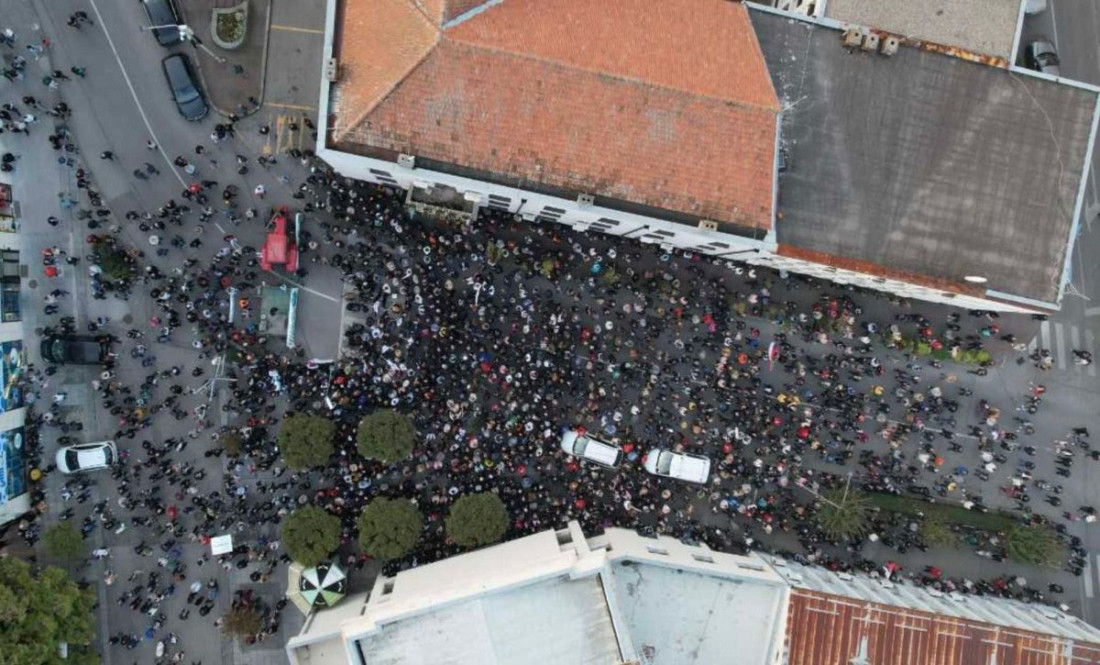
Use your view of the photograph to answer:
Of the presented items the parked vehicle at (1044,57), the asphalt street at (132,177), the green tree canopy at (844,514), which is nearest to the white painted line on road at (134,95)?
the asphalt street at (132,177)

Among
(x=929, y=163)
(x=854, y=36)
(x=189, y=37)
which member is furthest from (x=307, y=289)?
(x=929, y=163)

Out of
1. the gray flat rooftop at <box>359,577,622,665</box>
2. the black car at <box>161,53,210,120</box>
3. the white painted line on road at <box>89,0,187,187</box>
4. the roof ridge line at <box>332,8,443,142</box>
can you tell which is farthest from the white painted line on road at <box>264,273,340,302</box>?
the gray flat rooftop at <box>359,577,622,665</box>

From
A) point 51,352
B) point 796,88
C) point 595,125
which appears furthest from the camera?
point 51,352

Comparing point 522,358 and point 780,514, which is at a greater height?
point 522,358

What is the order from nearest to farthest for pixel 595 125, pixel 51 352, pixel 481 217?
pixel 595 125
pixel 51 352
pixel 481 217

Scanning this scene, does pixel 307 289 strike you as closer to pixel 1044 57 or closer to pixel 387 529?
pixel 387 529

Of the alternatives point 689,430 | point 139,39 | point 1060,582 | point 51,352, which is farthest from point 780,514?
point 139,39

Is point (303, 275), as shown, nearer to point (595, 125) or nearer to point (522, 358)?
point (522, 358)
